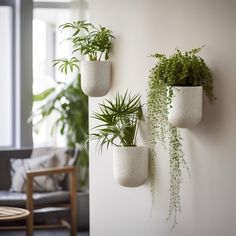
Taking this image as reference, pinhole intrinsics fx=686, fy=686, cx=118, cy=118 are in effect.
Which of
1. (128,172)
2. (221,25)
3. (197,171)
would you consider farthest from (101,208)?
(221,25)

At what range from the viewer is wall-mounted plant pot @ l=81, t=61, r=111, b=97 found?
436 cm

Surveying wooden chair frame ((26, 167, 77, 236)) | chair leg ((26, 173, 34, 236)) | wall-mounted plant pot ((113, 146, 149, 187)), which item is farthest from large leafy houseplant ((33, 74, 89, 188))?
wall-mounted plant pot ((113, 146, 149, 187))

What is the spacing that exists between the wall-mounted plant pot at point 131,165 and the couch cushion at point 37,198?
1.80 m

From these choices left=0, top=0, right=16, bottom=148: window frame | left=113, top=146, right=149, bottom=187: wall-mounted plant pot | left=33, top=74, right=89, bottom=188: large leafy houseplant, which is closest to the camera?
left=113, top=146, right=149, bottom=187: wall-mounted plant pot

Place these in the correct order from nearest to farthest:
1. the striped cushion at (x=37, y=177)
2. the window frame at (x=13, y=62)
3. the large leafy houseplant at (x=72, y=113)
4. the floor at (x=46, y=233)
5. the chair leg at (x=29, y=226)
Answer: the chair leg at (x=29, y=226) < the striped cushion at (x=37, y=177) < the floor at (x=46, y=233) < the large leafy houseplant at (x=72, y=113) < the window frame at (x=13, y=62)

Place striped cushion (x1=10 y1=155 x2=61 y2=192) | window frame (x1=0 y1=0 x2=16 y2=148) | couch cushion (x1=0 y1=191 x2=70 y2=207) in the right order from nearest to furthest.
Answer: couch cushion (x1=0 y1=191 x2=70 y2=207)
striped cushion (x1=10 y1=155 x2=61 y2=192)
window frame (x1=0 y1=0 x2=16 y2=148)

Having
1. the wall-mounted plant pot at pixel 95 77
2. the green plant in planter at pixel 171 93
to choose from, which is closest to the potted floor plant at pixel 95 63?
the wall-mounted plant pot at pixel 95 77

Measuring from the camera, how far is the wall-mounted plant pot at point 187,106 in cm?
364

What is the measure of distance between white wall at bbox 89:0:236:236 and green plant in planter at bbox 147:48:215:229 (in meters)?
0.05

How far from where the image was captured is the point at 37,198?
19.0ft

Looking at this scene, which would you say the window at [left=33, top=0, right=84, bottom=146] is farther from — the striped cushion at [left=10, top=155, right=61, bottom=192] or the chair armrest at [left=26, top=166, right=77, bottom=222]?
the chair armrest at [left=26, top=166, right=77, bottom=222]

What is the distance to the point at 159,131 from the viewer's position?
409 cm

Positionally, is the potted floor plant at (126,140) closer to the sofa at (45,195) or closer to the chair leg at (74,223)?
the sofa at (45,195)

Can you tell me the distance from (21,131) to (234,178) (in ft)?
11.4
